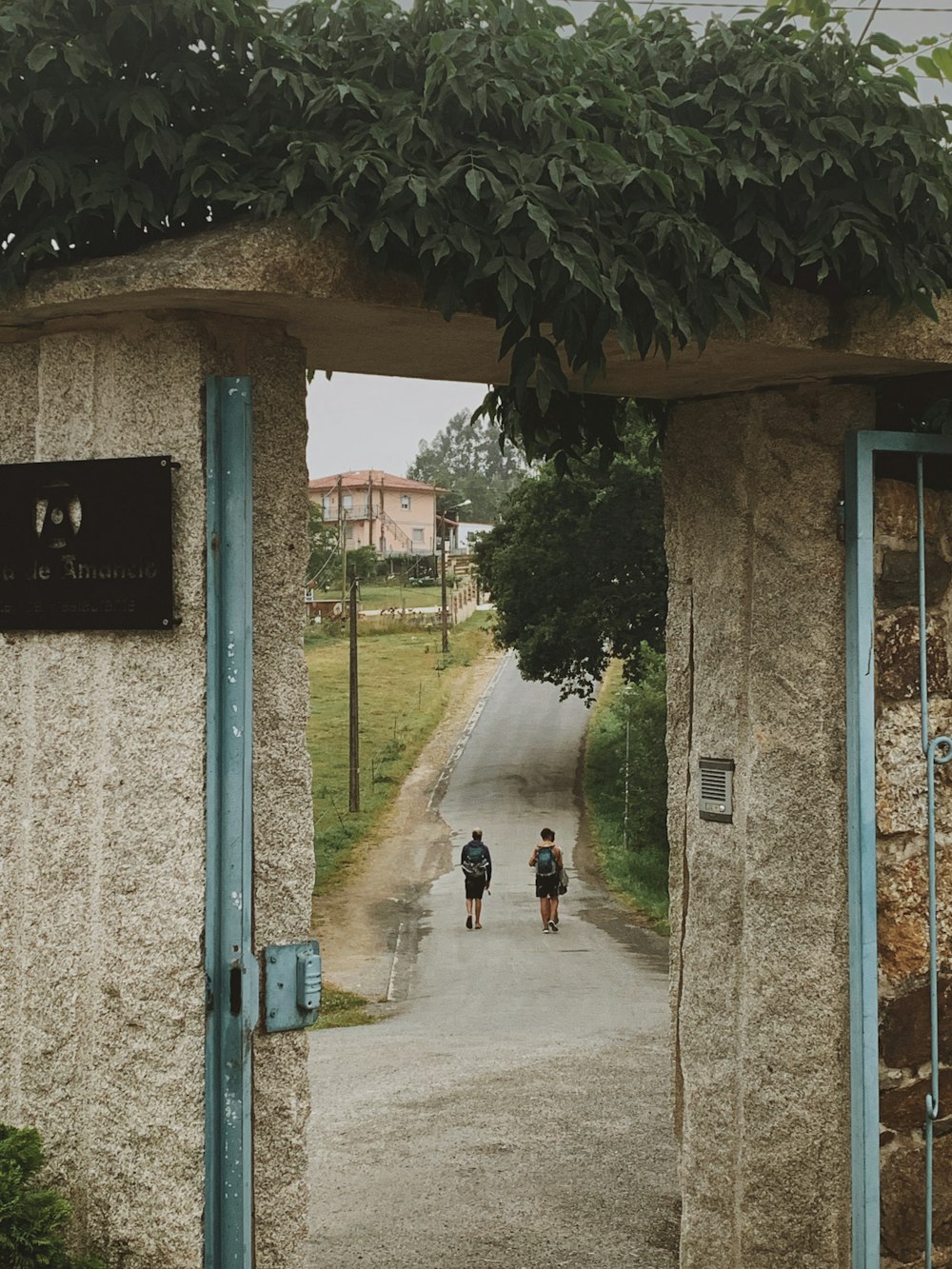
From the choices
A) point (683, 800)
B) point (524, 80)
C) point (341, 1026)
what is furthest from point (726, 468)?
point (341, 1026)

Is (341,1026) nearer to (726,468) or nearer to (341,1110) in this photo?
(341,1110)

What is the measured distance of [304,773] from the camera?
3434 mm

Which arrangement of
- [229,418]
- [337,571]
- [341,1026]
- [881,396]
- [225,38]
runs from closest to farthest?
[225,38] < [229,418] < [881,396] < [341,1026] < [337,571]

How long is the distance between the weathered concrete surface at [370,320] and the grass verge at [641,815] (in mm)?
14547

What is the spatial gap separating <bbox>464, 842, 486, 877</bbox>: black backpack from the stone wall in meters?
13.2

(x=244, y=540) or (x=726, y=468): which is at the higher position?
(x=726, y=468)

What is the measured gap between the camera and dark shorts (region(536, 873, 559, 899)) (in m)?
17.1

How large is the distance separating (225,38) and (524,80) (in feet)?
2.24

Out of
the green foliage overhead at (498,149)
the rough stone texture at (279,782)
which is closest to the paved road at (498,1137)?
the rough stone texture at (279,782)

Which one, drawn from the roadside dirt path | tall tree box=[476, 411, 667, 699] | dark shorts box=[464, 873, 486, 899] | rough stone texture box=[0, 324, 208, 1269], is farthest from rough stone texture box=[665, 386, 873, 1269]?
tall tree box=[476, 411, 667, 699]

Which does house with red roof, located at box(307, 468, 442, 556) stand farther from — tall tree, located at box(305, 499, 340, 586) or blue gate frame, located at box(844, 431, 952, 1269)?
blue gate frame, located at box(844, 431, 952, 1269)

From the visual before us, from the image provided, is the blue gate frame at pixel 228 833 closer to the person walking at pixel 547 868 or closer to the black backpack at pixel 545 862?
the person walking at pixel 547 868

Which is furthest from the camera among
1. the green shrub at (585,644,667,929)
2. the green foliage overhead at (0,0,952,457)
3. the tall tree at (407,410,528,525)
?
the tall tree at (407,410,528,525)

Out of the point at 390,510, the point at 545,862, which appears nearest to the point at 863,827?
the point at 545,862
